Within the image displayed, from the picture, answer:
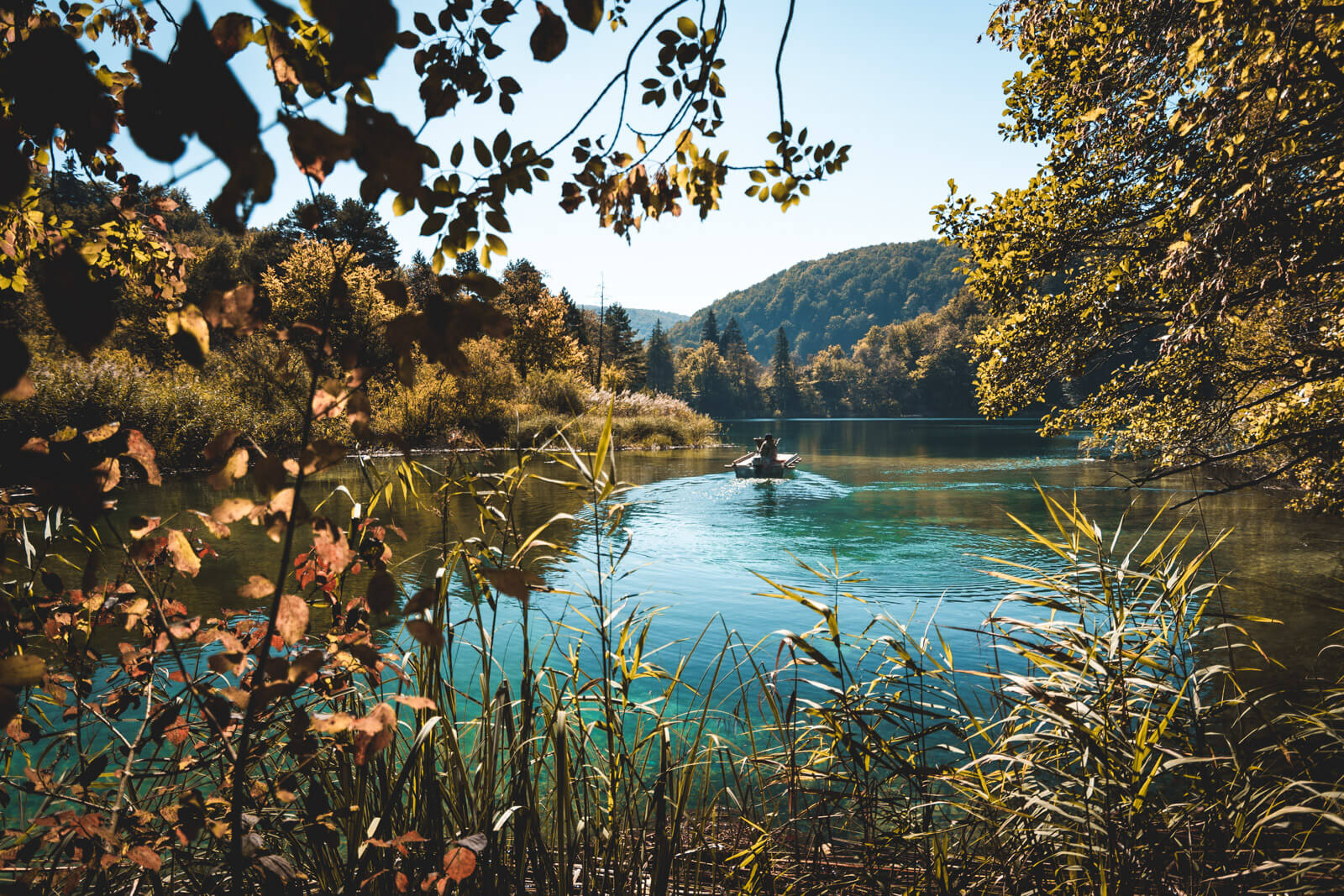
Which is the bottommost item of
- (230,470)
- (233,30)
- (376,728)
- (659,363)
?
(376,728)

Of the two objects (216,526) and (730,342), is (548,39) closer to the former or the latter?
(216,526)

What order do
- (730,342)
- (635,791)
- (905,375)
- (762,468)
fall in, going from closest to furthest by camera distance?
(635,791), (762,468), (905,375), (730,342)

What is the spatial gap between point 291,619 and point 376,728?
24cm

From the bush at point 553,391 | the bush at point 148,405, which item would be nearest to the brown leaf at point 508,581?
the bush at point 148,405

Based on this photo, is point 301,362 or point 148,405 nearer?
point 301,362

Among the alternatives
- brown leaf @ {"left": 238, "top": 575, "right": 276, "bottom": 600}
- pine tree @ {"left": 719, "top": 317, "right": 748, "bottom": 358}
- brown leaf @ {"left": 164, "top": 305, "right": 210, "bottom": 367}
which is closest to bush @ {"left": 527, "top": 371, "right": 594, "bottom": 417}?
brown leaf @ {"left": 238, "top": 575, "right": 276, "bottom": 600}

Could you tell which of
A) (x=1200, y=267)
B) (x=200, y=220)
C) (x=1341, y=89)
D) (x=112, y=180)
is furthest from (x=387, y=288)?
(x=200, y=220)

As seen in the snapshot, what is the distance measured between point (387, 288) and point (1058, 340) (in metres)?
6.98

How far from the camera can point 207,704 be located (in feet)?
3.75

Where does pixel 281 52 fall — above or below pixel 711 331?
below

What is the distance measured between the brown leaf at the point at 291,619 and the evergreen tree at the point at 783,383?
319 ft

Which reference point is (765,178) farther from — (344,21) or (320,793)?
(320,793)

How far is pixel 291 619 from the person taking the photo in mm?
992

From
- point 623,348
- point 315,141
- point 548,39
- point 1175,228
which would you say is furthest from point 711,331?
point 315,141
